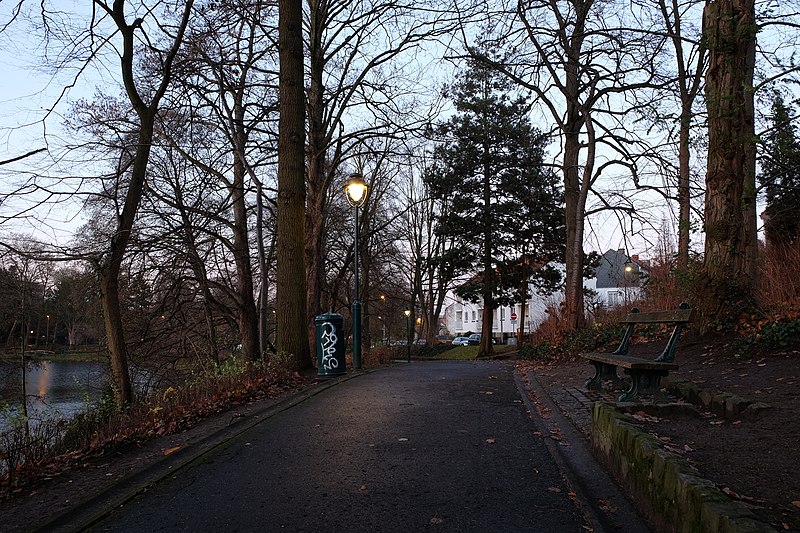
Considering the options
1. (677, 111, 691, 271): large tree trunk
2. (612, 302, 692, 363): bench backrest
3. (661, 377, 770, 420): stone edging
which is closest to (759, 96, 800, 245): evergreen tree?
(677, 111, 691, 271): large tree trunk

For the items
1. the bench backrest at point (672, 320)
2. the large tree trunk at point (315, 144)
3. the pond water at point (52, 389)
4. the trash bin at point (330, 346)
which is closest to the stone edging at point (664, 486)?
the bench backrest at point (672, 320)

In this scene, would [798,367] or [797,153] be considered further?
[797,153]

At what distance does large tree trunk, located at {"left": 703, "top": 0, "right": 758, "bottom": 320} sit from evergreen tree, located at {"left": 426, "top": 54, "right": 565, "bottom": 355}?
22357 mm

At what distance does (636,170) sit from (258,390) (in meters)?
12.1

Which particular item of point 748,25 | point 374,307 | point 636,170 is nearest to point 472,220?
point 374,307

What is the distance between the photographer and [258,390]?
942 cm

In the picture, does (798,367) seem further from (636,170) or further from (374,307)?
(374,307)

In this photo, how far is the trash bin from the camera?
1157cm

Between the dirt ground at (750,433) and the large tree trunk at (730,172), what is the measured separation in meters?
1.09

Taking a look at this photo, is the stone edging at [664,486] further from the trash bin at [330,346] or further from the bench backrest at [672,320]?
the trash bin at [330,346]

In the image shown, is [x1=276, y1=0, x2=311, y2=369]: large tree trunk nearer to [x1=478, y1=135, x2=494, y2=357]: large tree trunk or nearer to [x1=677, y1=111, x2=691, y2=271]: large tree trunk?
[x1=677, y1=111, x2=691, y2=271]: large tree trunk

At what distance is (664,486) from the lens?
11.0 ft

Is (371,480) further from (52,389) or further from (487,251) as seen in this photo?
(487,251)

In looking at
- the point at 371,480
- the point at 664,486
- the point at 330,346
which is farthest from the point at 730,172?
the point at 371,480
